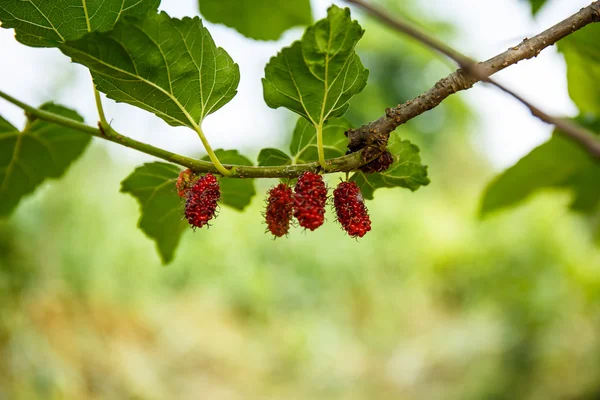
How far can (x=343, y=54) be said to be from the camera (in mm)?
345

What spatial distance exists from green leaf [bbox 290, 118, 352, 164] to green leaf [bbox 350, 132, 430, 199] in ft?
0.17

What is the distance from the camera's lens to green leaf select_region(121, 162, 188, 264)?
529 millimetres

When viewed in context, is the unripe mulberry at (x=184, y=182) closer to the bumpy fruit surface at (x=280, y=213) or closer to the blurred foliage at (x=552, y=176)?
→ the bumpy fruit surface at (x=280, y=213)

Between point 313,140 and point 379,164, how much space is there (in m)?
0.11

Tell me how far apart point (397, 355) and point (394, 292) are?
0.64m

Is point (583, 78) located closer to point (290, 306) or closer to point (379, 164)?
point (379, 164)

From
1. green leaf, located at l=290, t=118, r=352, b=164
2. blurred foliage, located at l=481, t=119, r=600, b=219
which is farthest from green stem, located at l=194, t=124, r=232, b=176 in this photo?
blurred foliage, located at l=481, t=119, r=600, b=219

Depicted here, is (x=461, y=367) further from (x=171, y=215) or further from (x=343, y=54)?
(x=343, y=54)

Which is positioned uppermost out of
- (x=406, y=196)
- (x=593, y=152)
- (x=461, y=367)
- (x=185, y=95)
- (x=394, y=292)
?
(x=406, y=196)

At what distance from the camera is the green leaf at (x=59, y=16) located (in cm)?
38

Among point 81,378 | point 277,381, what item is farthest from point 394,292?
point 81,378

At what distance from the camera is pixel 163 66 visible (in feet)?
1.17

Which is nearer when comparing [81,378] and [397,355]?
[81,378]

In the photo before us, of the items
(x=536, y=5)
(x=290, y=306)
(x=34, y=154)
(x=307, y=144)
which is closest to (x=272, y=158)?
(x=307, y=144)
